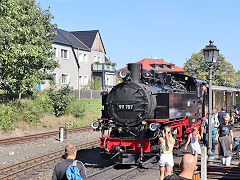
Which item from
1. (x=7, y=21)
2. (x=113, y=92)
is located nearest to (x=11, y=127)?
(x=7, y=21)

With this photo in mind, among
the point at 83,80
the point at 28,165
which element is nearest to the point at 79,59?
the point at 83,80

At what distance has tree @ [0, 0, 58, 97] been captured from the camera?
49.1 feet

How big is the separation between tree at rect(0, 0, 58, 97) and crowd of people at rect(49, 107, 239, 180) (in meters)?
9.67

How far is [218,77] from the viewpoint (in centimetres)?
5631

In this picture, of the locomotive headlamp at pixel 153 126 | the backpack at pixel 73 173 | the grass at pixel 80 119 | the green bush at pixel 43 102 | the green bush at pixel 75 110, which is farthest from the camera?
the green bush at pixel 75 110

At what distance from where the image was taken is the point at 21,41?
19375mm

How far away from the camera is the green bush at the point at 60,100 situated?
24.0 meters

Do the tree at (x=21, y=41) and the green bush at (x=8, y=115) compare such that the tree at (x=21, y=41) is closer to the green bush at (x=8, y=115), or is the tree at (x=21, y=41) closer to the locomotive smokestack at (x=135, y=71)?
the green bush at (x=8, y=115)

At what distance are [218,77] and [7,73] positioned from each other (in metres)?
45.6

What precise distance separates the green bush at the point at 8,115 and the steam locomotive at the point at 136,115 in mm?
8901

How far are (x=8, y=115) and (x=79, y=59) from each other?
20.3 metres

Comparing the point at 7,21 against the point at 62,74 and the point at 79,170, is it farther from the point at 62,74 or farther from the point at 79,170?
the point at 62,74

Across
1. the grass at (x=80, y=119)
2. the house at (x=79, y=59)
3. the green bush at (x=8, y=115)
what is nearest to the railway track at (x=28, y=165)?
the green bush at (x=8, y=115)

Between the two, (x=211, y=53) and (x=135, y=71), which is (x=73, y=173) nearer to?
(x=135, y=71)
